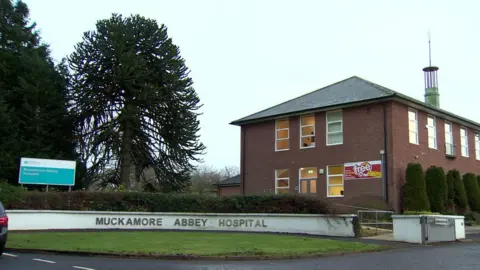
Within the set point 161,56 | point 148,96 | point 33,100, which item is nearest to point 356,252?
point 148,96

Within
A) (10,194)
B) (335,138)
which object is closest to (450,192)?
(335,138)

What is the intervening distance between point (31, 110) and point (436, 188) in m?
23.6

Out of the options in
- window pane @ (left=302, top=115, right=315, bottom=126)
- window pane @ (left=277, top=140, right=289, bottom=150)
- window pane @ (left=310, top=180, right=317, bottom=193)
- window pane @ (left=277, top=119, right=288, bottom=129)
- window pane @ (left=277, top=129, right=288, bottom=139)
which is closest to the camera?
window pane @ (left=310, top=180, right=317, bottom=193)

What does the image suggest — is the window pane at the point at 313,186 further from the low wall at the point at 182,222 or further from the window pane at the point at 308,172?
the low wall at the point at 182,222

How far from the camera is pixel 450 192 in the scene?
27984 mm

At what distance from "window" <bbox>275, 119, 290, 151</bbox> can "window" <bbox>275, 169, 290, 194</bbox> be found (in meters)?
1.47

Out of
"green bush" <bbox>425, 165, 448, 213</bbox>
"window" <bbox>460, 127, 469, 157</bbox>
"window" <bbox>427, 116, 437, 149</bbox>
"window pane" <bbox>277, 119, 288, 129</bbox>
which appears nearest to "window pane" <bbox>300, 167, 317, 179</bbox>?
"window pane" <bbox>277, 119, 288, 129</bbox>

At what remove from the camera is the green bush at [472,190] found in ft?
96.7

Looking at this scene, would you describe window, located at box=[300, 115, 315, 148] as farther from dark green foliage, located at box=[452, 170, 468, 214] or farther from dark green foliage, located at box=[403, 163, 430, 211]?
dark green foliage, located at box=[452, 170, 468, 214]

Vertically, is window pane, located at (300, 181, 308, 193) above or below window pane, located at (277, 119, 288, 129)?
below

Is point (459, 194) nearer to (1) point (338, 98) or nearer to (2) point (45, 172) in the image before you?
(1) point (338, 98)

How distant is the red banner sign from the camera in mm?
26203

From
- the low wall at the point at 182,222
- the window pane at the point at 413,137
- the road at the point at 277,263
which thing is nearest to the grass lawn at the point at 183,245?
the road at the point at 277,263

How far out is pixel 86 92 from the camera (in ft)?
96.0
